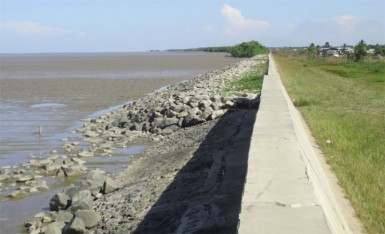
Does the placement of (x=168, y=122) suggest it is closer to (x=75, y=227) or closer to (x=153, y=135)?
(x=153, y=135)

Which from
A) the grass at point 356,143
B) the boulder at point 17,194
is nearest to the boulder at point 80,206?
the boulder at point 17,194

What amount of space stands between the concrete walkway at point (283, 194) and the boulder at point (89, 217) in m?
2.41

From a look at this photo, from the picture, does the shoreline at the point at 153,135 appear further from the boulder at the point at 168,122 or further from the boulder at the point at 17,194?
the boulder at the point at 17,194

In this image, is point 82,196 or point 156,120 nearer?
point 82,196

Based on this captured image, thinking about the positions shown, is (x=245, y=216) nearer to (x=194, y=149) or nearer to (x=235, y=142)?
(x=235, y=142)

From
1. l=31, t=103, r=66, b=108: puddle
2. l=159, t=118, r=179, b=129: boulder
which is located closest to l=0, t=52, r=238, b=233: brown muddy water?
l=31, t=103, r=66, b=108: puddle

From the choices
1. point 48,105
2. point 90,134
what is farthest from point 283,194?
point 48,105

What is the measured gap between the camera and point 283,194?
4.29 m

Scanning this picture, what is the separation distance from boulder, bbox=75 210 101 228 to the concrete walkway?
2411 mm

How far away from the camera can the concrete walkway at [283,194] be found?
11.8 feet

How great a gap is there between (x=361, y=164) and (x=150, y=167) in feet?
14.7

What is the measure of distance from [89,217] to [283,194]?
355 cm

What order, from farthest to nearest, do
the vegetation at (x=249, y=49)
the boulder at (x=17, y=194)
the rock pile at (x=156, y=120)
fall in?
1. the vegetation at (x=249, y=49)
2. the rock pile at (x=156, y=120)
3. the boulder at (x=17, y=194)

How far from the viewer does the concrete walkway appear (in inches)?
142
